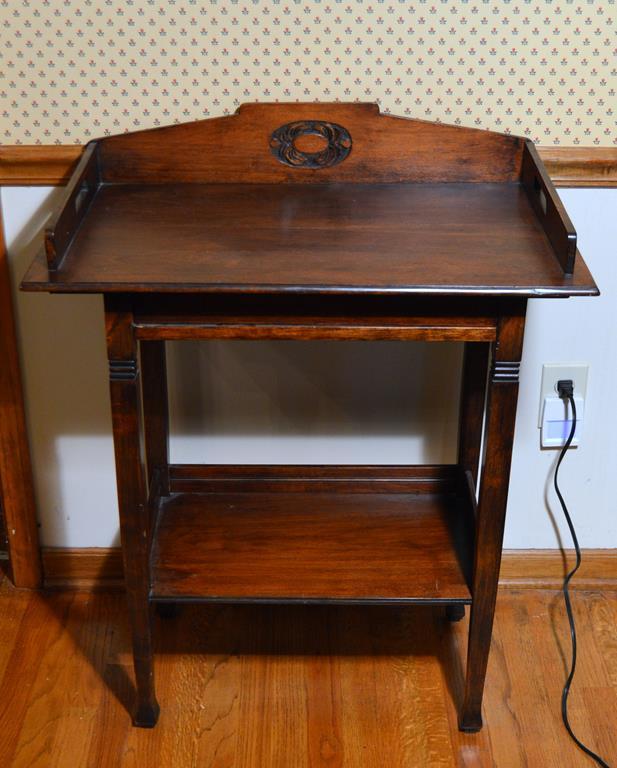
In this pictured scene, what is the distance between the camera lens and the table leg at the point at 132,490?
127 centimetres

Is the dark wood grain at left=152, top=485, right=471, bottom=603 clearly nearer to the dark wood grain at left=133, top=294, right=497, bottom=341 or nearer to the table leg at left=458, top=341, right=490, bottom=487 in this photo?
the table leg at left=458, top=341, right=490, bottom=487

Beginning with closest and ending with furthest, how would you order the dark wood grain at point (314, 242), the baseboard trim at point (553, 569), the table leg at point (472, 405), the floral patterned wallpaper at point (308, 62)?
the dark wood grain at point (314, 242), the floral patterned wallpaper at point (308, 62), the table leg at point (472, 405), the baseboard trim at point (553, 569)

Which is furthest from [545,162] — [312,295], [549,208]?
[312,295]

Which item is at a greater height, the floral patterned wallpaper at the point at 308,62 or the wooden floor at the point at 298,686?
the floral patterned wallpaper at the point at 308,62

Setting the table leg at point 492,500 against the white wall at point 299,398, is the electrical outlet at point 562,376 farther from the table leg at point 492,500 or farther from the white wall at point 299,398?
the table leg at point 492,500

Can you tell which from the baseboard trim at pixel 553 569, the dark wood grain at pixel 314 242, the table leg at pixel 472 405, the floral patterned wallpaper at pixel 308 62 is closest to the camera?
the dark wood grain at pixel 314 242

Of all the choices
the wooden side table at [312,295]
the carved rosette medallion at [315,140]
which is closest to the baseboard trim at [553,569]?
the wooden side table at [312,295]

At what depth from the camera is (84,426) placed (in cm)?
177

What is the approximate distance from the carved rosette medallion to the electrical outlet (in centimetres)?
52

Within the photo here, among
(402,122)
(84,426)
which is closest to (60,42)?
(402,122)

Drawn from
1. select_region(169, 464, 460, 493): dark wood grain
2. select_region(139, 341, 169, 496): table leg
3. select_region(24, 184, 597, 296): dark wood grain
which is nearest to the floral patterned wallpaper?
select_region(24, 184, 597, 296): dark wood grain

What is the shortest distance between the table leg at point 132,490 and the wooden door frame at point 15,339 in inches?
15.3

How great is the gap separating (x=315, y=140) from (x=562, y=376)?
0.59m

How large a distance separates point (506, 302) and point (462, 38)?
18.8 inches
